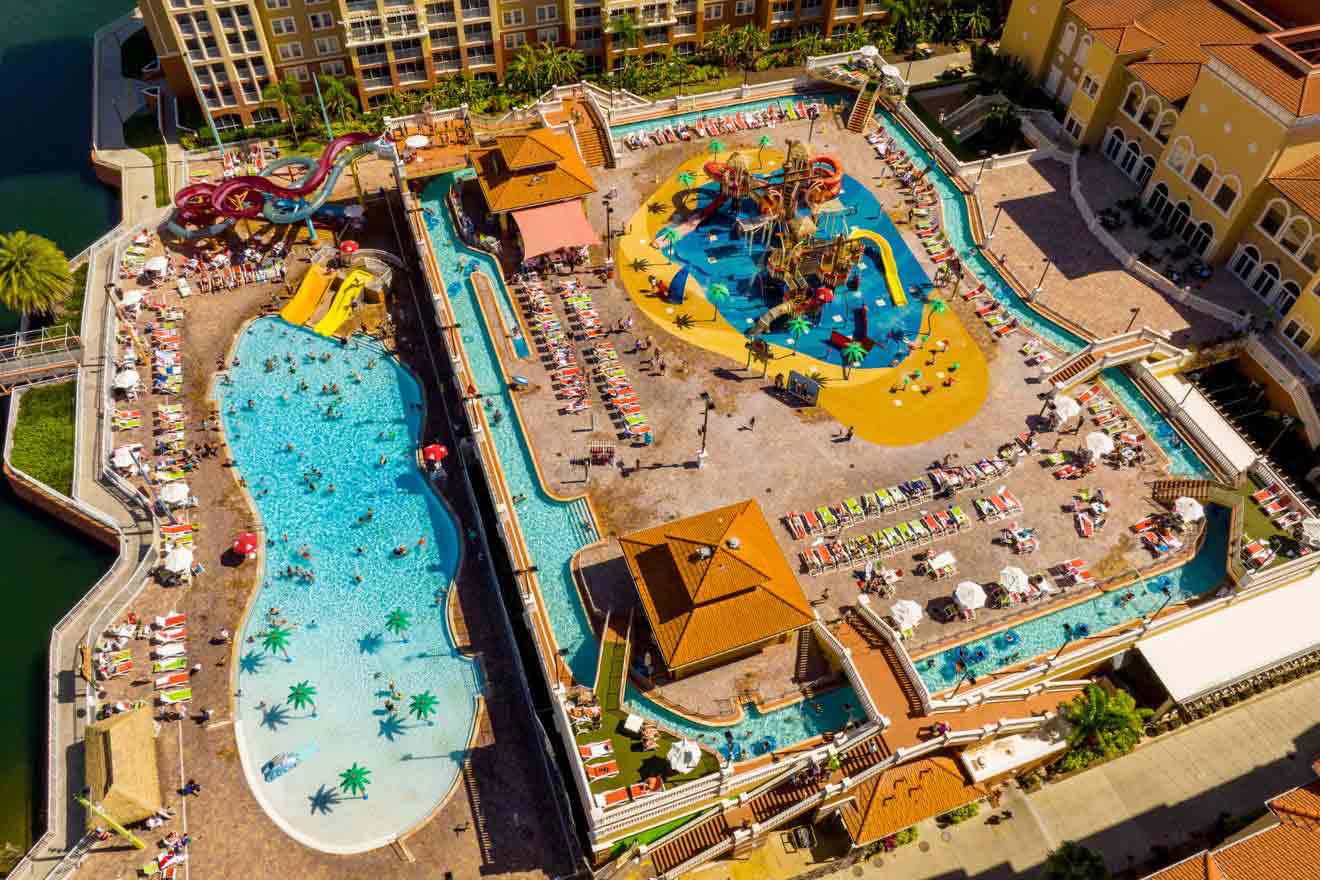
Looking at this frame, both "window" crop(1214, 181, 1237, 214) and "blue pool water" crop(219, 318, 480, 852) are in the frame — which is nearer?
"blue pool water" crop(219, 318, 480, 852)

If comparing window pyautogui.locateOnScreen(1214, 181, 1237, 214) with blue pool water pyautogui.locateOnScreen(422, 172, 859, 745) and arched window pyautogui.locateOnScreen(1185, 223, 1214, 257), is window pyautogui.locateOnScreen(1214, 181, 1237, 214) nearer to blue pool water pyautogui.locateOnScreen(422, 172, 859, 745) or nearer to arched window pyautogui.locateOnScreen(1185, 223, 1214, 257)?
arched window pyautogui.locateOnScreen(1185, 223, 1214, 257)

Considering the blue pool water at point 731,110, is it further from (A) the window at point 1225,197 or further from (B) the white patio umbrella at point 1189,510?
(B) the white patio umbrella at point 1189,510

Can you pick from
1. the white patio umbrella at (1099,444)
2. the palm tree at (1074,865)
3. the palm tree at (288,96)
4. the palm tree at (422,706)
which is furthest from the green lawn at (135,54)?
the palm tree at (1074,865)

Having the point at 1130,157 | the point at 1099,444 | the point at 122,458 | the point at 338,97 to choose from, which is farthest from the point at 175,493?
the point at 1130,157

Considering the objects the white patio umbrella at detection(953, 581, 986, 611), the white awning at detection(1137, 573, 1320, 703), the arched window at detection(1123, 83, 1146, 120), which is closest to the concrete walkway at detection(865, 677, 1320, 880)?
the white awning at detection(1137, 573, 1320, 703)

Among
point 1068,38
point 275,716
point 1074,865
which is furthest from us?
point 1068,38

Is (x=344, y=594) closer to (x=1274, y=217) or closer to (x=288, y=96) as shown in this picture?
(x=288, y=96)
